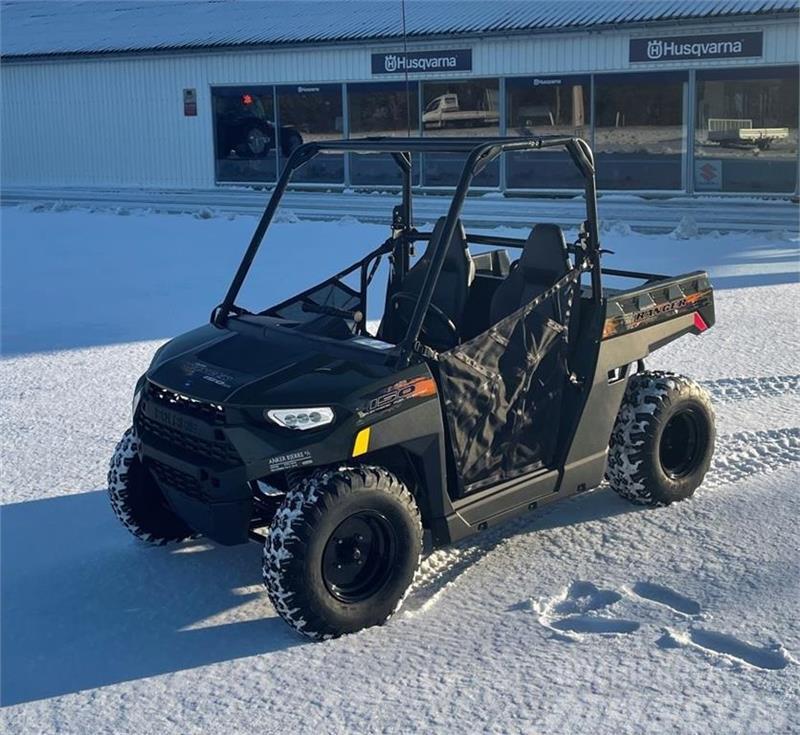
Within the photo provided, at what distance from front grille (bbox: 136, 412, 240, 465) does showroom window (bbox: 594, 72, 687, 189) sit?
60.6 feet

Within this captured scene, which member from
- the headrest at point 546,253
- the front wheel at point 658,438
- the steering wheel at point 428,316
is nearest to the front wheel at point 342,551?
the steering wheel at point 428,316

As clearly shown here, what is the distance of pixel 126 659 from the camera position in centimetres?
425

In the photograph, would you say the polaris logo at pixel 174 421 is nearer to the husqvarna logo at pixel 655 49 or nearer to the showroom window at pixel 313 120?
the husqvarna logo at pixel 655 49

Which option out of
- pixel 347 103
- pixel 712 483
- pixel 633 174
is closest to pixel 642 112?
pixel 633 174

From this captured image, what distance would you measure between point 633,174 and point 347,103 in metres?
6.41

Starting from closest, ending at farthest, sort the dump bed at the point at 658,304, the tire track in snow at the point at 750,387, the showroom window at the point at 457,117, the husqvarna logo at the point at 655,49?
the dump bed at the point at 658,304 → the tire track in snow at the point at 750,387 → the husqvarna logo at the point at 655,49 → the showroom window at the point at 457,117

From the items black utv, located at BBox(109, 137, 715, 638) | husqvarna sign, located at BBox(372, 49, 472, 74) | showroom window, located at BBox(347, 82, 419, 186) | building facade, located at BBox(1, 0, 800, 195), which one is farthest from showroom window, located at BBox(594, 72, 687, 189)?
black utv, located at BBox(109, 137, 715, 638)

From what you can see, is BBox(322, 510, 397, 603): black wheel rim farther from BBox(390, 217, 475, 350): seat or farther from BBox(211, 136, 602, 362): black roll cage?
BBox(390, 217, 475, 350): seat

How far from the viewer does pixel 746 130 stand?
21.0 metres

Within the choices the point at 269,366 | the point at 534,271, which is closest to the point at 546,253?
the point at 534,271

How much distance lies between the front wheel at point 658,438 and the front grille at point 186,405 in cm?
209

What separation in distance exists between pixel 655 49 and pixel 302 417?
18866 mm

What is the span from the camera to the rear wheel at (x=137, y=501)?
5.15m

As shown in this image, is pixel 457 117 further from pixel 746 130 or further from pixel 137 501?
pixel 137 501
